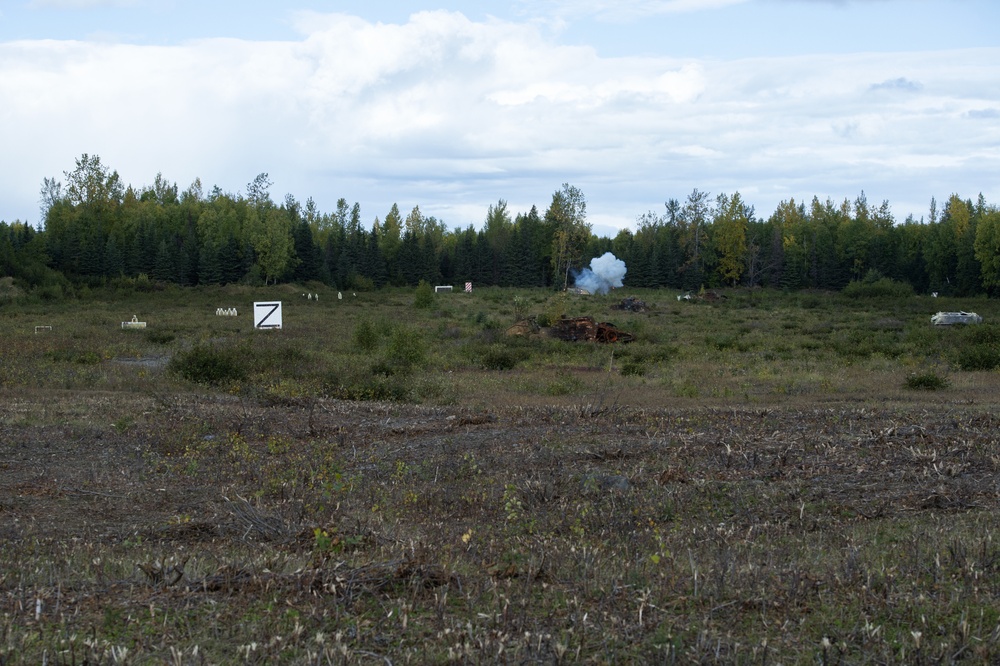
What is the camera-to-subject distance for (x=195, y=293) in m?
63.7

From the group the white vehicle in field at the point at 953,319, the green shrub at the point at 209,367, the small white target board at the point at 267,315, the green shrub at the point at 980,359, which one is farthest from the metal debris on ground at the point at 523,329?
the white vehicle in field at the point at 953,319

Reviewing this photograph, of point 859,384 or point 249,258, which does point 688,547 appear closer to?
point 859,384

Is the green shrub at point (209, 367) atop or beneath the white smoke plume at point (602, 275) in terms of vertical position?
beneath

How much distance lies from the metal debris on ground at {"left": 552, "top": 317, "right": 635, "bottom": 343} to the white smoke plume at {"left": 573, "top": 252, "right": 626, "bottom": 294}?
5387 cm

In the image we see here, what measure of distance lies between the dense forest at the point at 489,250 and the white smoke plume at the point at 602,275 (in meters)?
1.40

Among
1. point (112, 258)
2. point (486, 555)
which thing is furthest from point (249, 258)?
point (486, 555)

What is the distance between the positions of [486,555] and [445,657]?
6.28 feet

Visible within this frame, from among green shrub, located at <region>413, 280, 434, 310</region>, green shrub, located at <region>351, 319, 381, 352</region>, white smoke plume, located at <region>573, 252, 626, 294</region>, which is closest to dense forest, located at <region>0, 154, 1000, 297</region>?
white smoke plume, located at <region>573, 252, 626, 294</region>

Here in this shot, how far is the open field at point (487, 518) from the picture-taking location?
4516mm

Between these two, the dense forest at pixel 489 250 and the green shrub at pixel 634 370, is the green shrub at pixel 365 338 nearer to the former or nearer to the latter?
the green shrub at pixel 634 370

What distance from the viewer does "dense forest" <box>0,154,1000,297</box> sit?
235ft

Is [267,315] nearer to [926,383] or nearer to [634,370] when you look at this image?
[634,370]

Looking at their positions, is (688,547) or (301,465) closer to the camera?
(688,547)

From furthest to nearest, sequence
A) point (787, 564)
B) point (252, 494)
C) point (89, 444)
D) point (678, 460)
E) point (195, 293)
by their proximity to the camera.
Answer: point (195, 293) → point (89, 444) → point (678, 460) → point (252, 494) → point (787, 564)
